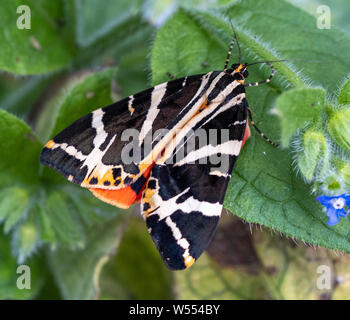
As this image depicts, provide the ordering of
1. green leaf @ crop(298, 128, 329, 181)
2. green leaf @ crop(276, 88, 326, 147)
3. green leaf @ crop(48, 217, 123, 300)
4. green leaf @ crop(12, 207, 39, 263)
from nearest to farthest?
1. green leaf @ crop(276, 88, 326, 147)
2. green leaf @ crop(298, 128, 329, 181)
3. green leaf @ crop(12, 207, 39, 263)
4. green leaf @ crop(48, 217, 123, 300)

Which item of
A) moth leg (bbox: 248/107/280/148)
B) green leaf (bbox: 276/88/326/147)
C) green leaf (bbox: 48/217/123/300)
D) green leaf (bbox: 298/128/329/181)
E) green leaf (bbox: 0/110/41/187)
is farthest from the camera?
green leaf (bbox: 48/217/123/300)

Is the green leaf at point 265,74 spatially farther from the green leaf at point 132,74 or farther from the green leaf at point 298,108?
the green leaf at point 132,74

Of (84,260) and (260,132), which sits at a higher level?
(260,132)

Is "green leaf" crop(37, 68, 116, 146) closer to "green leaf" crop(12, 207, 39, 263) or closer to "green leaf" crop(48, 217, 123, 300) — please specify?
"green leaf" crop(12, 207, 39, 263)

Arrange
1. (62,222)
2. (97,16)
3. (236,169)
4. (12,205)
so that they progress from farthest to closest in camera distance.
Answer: (97,16), (62,222), (12,205), (236,169)

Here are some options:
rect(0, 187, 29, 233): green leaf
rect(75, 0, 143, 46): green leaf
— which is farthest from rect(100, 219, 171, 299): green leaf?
rect(75, 0, 143, 46): green leaf

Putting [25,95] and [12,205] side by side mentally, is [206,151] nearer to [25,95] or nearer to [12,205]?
[12,205]

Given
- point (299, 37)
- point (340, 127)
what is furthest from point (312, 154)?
point (299, 37)
